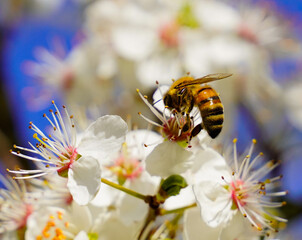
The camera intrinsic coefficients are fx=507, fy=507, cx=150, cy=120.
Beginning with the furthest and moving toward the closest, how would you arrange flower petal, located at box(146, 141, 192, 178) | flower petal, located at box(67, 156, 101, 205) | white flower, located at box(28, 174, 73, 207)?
white flower, located at box(28, 174, 73, 207)
flower petal, located at box(146, 141, 192, 178)
flower petal, located at box(67, 156, 101, 205)

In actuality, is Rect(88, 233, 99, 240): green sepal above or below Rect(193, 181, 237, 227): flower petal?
below

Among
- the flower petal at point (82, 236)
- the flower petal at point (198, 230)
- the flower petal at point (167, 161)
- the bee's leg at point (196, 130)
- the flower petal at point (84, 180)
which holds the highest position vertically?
the bee's leg at point (196, 130)

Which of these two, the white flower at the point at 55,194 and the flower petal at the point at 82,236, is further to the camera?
the white flower at the point at 55,194

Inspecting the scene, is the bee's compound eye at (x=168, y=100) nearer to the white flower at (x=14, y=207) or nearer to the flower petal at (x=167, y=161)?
the flower petal at (x=167, y=161)

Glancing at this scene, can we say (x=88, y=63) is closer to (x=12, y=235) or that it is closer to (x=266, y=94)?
(x=266, y=94)

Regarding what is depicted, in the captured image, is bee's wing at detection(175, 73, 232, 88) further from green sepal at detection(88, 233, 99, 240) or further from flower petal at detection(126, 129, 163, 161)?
green sepal at detection(88, 233, 99, 240)

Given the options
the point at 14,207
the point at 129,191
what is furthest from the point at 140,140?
the point at 14,207

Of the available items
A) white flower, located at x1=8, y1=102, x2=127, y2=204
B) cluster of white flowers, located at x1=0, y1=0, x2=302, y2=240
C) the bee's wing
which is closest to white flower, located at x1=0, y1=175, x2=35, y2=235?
cluster of white flowers, located at x1=0, y1=0, x2=302, y2=240

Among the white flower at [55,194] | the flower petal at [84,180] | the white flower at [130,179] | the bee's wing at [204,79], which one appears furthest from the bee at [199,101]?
the white flower at [55,194]
